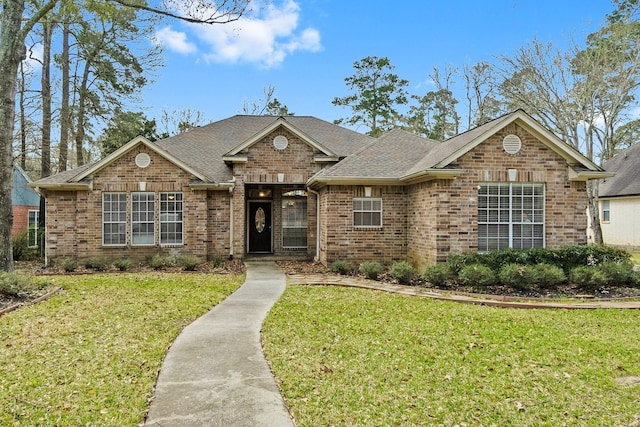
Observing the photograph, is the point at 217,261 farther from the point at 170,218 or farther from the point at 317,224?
the point at 317,224

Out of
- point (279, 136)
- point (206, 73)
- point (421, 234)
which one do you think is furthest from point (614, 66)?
point (206, 73)

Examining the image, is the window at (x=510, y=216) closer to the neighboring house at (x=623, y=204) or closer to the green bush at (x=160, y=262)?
the green bush at (x=160, y=262)

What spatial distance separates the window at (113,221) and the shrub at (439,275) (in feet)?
34.7

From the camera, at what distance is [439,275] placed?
10.9m

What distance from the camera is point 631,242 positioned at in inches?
900

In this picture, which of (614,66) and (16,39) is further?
(614,66)

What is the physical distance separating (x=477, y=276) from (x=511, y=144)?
4.27m

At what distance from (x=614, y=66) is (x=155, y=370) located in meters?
25.3

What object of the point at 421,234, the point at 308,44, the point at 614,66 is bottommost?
the point at 421,234

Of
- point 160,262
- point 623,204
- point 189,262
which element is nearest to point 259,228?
point 189,262

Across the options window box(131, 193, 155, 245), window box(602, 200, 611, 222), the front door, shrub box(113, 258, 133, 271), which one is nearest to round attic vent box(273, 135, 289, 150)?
the front door

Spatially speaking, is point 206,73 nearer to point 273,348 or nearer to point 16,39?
point 16,39

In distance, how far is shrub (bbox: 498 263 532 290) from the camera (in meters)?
10.5

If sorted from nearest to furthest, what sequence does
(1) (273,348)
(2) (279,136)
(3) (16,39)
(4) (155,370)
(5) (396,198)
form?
1. (4) (155,370)
2. (1) (273,348)
3. (3) (16,39)
4. (5) (396,198)
5. (2) (279,136)
